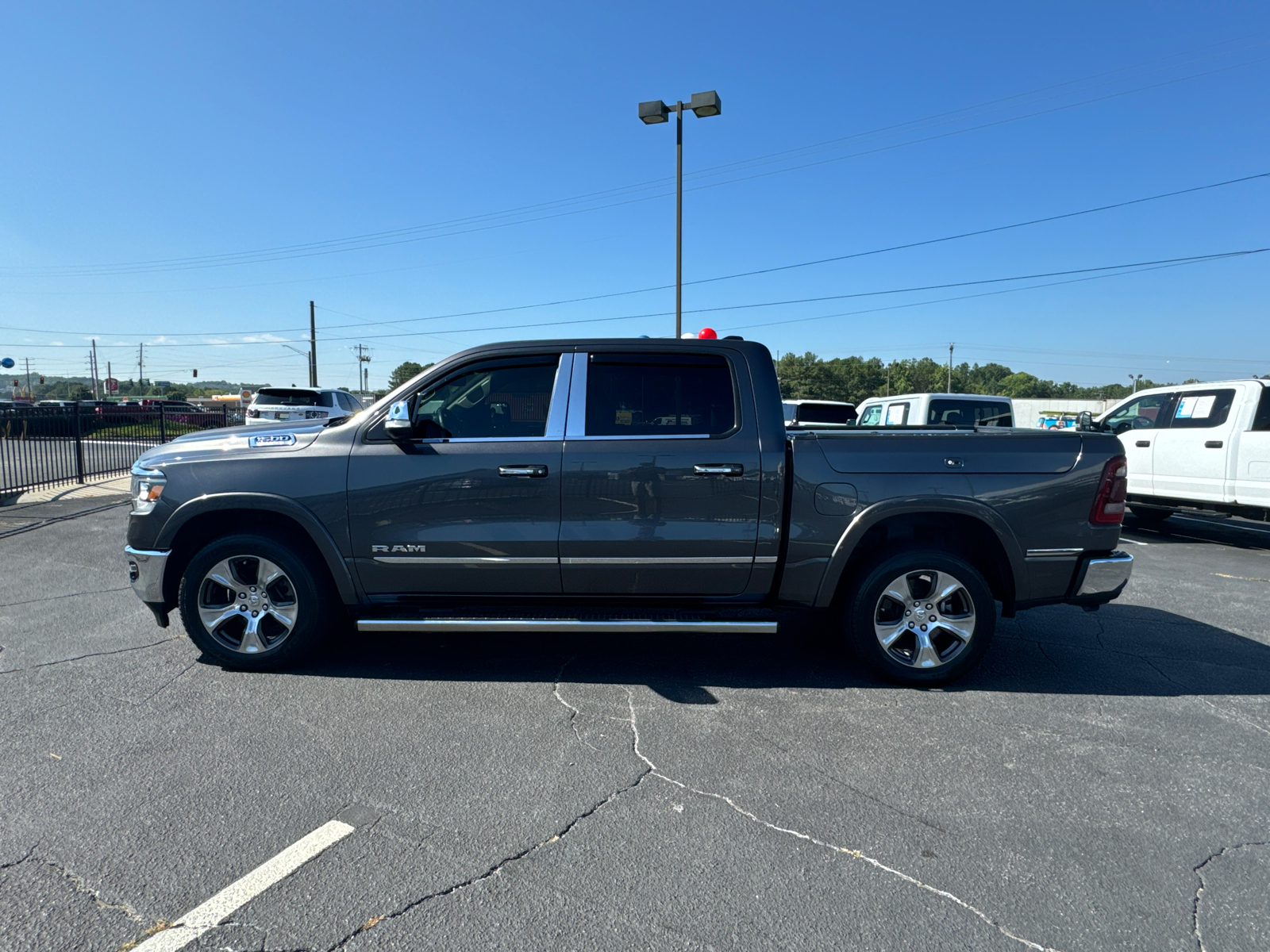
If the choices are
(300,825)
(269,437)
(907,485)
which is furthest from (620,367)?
(300,825)

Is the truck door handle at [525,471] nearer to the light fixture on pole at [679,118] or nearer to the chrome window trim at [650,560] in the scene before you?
the chrome window trim at [650,560]

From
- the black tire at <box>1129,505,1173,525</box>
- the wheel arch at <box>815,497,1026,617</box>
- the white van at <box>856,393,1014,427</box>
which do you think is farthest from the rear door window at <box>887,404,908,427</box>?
the wheel arch at <box>815,497,1026,617</box>

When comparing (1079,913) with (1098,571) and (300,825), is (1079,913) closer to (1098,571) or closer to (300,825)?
(1098,571)

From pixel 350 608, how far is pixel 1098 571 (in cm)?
428

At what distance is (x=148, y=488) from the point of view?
4344 millimetres

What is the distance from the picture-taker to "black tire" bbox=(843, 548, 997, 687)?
4.20m

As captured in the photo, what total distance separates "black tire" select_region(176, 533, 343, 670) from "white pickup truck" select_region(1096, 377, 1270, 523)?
848cm

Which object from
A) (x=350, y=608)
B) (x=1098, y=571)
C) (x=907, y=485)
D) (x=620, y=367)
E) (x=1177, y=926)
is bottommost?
(x=1177, y=926)

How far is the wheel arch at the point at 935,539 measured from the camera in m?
4.16

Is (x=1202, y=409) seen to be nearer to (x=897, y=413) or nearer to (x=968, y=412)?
(x=968, y=412)

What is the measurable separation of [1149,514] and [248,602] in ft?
38.1

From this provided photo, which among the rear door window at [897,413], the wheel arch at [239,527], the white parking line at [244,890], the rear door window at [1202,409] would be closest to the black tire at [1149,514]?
the rear door window at [1202,409]

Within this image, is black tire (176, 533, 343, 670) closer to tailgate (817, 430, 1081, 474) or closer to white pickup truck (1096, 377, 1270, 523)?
tailgate (817, 430, 1081, 474)

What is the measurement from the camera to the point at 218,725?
3650 mm
